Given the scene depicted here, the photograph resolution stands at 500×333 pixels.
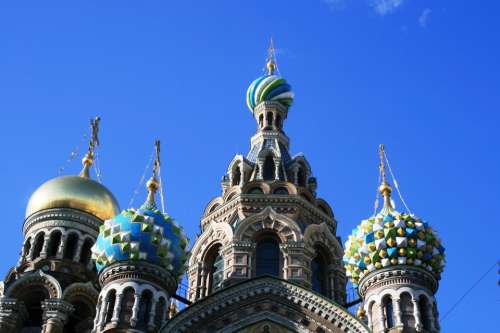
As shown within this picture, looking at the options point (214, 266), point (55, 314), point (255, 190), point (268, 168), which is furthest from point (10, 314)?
point (268, 168)

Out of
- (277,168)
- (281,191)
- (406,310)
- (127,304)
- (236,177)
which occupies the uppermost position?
(277,168)

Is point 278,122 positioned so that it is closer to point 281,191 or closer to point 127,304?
point 281,191

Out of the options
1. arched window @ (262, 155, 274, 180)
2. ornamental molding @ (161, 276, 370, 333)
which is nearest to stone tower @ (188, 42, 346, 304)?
arched window @ (262, 155, 274, 180)

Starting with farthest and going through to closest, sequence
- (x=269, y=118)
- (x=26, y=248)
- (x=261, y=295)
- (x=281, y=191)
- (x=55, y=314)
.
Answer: (x=269, y=118) → (x=281, y=191) → (x=26, y=248) → (x=55, y=314) → (x=261, y=295)

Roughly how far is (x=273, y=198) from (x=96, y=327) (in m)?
5.80

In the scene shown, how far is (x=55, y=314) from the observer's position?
17.5 m

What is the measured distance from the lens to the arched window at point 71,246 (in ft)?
64.3

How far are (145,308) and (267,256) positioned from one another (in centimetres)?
405

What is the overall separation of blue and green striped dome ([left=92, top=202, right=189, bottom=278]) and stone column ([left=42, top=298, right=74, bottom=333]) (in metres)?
2.03

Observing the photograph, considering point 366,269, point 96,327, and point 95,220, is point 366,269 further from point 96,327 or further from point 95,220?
point 95,220

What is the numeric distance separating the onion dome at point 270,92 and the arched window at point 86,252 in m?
6.33

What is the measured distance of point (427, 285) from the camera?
50.5 ft

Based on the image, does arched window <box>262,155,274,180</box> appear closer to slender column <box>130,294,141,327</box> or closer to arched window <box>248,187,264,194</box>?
arched window <box>248,187,264,194</box>

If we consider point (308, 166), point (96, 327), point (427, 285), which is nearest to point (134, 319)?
point (96, 327)
